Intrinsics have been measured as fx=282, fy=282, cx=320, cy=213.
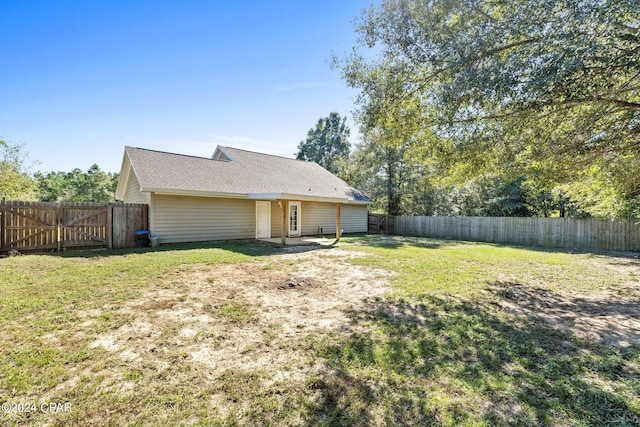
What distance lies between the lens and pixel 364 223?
62.4 ft

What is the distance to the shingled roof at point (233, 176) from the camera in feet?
35.8

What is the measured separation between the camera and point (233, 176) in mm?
13586

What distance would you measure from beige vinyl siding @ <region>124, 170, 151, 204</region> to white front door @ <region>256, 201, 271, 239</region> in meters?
4.54

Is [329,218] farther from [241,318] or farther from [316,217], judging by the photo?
[241,318]

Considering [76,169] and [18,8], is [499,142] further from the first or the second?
[76,169]

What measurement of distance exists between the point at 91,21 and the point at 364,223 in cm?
1576

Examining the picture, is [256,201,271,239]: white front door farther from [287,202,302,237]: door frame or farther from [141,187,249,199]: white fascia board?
A: [141,187,249,199]: white fascia board

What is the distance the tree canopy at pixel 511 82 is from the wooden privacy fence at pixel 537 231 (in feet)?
18.0

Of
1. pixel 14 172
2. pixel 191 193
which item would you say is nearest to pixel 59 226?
pixel 191 193

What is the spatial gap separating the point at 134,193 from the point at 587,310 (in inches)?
600

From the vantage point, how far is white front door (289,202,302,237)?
1460cm

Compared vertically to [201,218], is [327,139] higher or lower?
higher

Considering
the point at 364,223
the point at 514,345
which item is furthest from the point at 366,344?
the point at 364,223

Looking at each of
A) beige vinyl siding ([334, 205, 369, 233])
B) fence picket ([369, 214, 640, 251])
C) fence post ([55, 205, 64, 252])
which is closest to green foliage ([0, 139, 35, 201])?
fence post ([55, 205, 64, 252])
